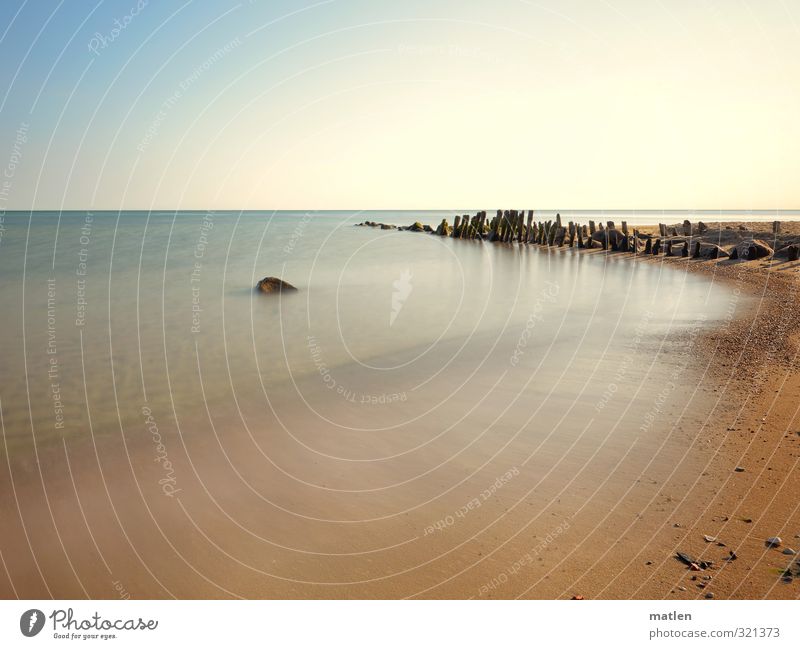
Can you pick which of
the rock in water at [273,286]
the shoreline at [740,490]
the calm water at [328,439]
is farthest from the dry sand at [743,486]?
the rock in water at [273,286]

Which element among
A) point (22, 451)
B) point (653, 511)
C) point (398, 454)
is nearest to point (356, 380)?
point (398, 454)

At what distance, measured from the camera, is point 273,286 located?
20000mm

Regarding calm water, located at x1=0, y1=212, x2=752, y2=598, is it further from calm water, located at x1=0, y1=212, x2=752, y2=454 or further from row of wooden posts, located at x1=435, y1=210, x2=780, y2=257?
row of wooden posts, located at x1=435, y1=210, x2=780, y2=257

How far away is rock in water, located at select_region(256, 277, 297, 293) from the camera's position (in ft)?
65.0

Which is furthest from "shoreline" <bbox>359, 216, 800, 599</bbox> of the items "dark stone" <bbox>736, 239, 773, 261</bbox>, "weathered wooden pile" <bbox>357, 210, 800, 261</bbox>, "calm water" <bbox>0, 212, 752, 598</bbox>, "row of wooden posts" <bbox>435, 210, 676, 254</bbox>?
"row of wooden posts" <bbox>435, 210, 676, 254</bbox>

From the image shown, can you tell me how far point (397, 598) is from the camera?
4734mm

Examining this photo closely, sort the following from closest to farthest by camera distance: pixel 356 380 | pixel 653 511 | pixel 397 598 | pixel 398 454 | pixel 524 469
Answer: pixel 397 598 < pixel 653 511 < pixel 524 469 < pixel 398 454 < pixel 356 380

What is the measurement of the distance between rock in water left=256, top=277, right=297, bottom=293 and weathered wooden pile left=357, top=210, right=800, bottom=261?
846 inches

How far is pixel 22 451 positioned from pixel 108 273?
21444 millimetres

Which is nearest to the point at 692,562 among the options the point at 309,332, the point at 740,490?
the point at 740,490

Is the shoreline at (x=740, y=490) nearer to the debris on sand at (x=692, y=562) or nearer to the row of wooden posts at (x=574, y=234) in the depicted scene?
the debris on sand at (x=692, y=562)

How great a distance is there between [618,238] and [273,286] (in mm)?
23615

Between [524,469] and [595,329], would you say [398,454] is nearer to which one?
[524,469]

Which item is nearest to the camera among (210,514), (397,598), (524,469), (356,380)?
(397,598)
